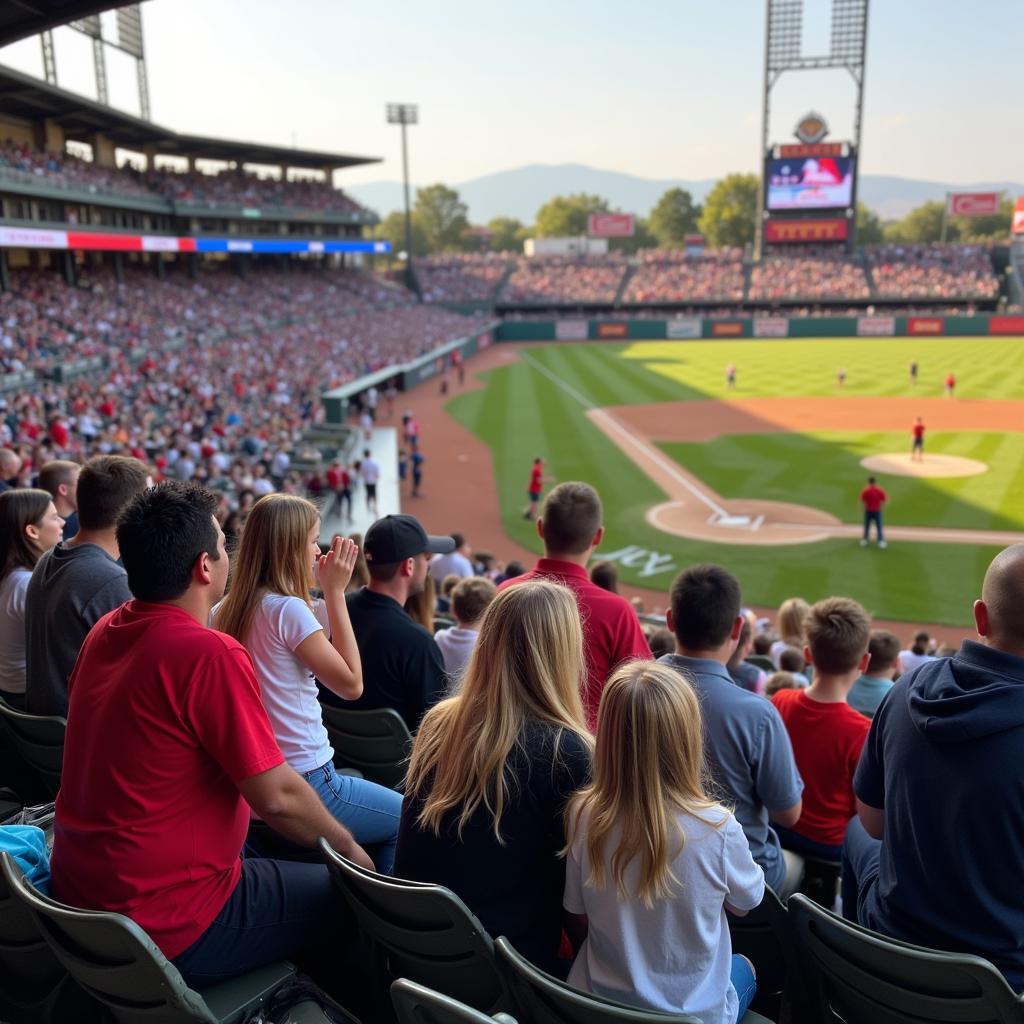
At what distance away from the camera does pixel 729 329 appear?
219 feet

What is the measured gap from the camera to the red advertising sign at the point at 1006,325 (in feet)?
202

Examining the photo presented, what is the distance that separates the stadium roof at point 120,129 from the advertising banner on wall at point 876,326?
36.6 meters

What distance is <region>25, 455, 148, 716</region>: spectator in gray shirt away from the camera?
4328 millimetres

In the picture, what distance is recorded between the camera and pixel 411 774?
10.1ft

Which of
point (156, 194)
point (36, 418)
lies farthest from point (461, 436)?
point (156, 194)

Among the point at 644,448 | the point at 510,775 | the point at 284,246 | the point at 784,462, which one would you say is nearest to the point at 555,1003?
the point at 510,775

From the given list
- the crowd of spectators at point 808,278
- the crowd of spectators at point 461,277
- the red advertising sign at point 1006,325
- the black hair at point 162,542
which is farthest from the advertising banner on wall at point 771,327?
the black hair at point 162,542

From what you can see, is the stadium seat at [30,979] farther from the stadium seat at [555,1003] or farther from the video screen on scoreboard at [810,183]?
the video screen on scoreboard at [810,183]

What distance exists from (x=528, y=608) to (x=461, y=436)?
30.6m

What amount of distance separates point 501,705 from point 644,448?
2755 cm

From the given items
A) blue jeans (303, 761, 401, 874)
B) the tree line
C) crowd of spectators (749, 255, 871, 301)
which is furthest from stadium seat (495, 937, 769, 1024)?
the tree line

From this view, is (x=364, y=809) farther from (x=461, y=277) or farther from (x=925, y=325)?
(x=461, y=277)

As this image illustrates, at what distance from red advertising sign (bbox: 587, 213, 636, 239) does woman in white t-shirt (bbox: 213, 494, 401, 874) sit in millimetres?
102612

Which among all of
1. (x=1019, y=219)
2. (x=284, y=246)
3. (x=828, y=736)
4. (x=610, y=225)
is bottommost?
(x=828, y=736)
